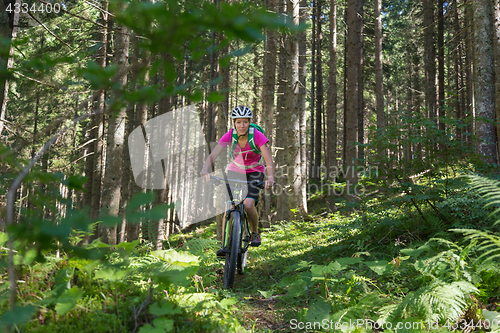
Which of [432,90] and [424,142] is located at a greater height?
[432,90]

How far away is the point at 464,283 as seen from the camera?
277 centimetres

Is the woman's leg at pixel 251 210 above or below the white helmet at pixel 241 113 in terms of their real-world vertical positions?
below

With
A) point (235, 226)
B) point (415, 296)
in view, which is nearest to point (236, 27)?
point (415, 296)

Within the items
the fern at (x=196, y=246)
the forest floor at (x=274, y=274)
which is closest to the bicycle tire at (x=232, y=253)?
the forest floor at (x=274, y=274)

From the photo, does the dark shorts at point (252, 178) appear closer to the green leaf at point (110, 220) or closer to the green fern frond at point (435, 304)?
the green fern frond at point (435, 304)

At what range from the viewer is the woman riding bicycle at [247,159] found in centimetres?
499

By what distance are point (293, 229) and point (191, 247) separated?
503 centimetres

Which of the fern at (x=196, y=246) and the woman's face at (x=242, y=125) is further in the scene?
the woman's face at (x=242, y=125)

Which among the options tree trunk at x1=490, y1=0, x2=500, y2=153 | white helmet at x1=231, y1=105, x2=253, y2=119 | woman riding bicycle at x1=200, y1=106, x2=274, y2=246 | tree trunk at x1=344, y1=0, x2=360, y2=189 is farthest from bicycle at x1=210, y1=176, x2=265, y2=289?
tree trunk at x1=344, y1=0, x2=360, y2=189

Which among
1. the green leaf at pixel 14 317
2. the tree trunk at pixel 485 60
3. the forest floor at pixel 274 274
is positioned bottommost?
the forest floor at pixel 274 274

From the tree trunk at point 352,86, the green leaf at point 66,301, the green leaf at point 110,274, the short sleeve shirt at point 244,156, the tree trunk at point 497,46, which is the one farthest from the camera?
the tree trunk at point 352,86

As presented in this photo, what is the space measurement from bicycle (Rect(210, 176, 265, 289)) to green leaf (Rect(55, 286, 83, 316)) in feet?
8.07

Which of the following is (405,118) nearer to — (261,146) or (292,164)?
(261,146)

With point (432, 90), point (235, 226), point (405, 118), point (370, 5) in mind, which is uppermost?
point (370, 5)
